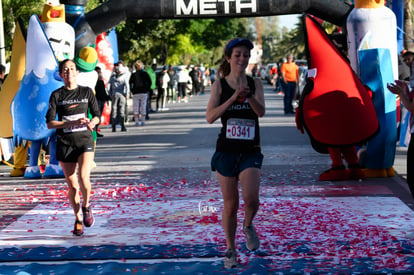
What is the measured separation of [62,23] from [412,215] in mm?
7395

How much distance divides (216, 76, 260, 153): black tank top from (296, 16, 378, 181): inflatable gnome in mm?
5411

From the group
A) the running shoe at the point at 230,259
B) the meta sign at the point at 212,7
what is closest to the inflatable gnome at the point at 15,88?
the meta sign at the point at 212,7

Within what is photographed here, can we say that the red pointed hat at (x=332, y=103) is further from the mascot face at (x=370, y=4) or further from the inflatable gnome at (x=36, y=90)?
the inflatable gnome at (x=36, y=90)

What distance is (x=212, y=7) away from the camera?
1568 centimetres

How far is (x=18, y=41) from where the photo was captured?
1430 centimetres

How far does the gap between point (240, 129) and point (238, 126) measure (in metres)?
0.03

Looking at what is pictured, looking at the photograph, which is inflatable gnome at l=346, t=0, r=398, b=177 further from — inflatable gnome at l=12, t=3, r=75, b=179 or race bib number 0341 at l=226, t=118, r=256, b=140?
race bib number 0341 at l=226, t=118, r=256, b=140

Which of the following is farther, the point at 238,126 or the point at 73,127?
the point at 73,127

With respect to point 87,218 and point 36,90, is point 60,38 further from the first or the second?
point 87,218

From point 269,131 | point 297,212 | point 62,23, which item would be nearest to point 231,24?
point 269,131

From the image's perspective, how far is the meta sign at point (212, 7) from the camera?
614 inches

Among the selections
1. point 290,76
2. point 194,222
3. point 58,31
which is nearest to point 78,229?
point 194,222

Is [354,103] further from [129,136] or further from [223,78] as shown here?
[129,136]

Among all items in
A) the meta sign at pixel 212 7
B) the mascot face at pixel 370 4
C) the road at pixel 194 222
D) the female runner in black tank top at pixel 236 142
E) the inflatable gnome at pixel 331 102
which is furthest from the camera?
the meta sign at pixel 212 7
